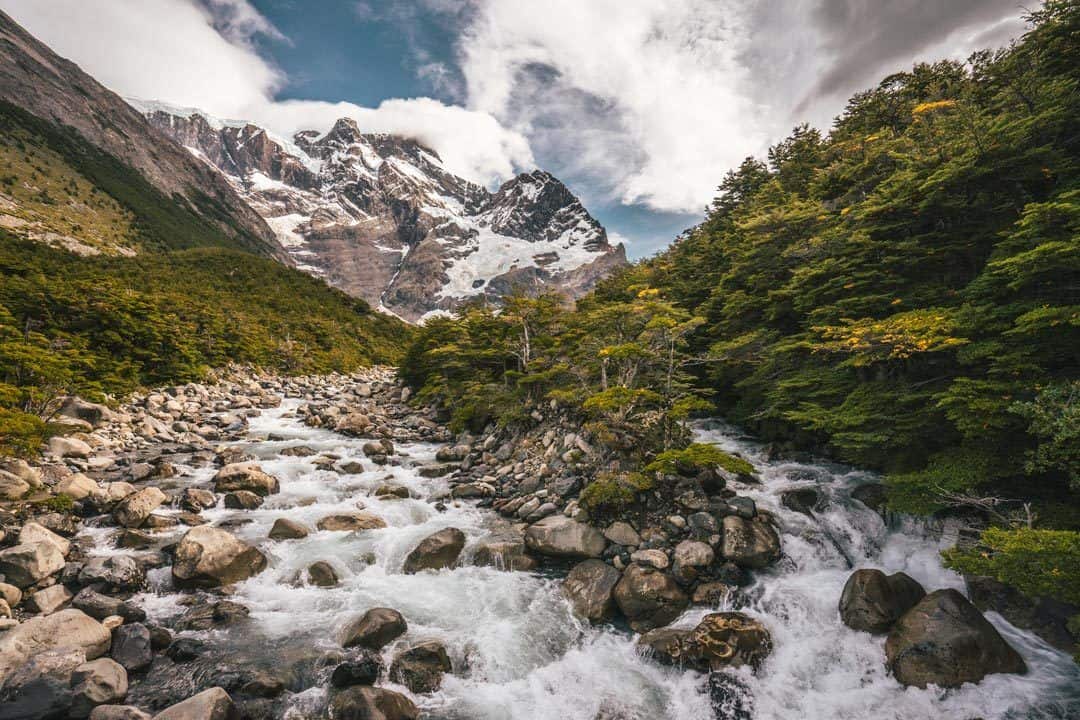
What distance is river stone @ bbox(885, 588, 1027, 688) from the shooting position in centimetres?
627

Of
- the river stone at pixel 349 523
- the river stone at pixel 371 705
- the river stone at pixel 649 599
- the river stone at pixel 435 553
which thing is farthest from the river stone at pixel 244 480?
the river stone at pixel 649 599

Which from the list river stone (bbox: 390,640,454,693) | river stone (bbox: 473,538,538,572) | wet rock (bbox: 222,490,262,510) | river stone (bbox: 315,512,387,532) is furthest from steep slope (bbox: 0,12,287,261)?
river stone (bbox: 390,640,454,693)

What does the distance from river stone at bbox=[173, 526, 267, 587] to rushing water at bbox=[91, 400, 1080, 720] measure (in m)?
0.33

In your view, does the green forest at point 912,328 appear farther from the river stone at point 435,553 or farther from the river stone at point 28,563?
the river stone at point 28,563

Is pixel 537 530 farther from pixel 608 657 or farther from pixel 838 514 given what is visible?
pixel 838 514

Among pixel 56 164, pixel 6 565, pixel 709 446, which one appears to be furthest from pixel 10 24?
pixel 709 446

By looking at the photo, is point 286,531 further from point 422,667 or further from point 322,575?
point 422,667

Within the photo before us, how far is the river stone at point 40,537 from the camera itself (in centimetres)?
816

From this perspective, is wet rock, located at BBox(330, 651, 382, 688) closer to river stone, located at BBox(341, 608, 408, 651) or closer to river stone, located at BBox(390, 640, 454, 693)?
river stone, located at BBox(390, 640, 454, 693)

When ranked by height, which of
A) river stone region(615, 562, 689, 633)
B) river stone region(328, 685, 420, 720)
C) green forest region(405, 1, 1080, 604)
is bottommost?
river stone region(328, 685, 420, 720)

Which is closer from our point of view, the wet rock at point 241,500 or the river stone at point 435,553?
the river stone at point 435,553

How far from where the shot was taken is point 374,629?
7562 mm

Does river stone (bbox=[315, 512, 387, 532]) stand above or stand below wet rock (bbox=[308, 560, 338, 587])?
above

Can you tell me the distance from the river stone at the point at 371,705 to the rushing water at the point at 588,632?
1.14 ft
